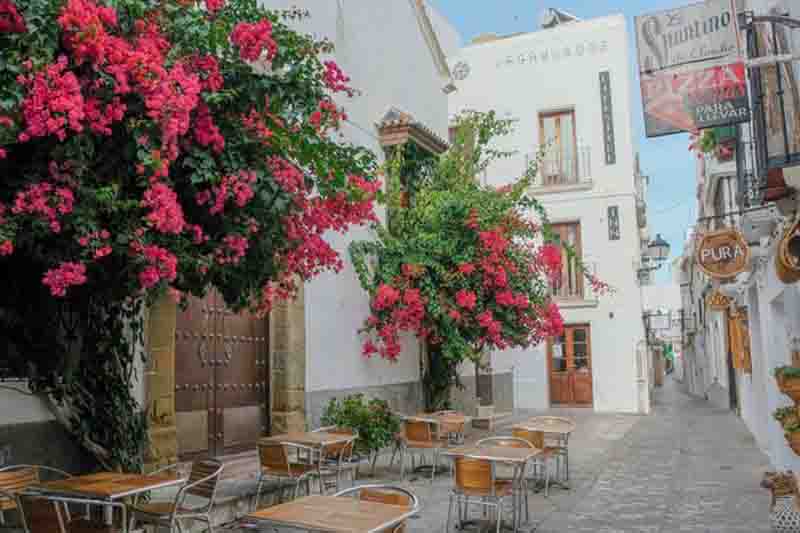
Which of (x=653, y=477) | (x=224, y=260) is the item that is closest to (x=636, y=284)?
(x=653, y=477)

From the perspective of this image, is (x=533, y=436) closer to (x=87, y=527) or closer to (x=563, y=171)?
(x=87, y=527)

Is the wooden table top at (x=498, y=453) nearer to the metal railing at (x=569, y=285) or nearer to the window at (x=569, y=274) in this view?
the metal railing at (x=569, y=285)

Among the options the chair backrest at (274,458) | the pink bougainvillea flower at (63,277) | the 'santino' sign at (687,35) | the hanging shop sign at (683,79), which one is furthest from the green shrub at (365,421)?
the pink bougainvillea flower at (63,277)

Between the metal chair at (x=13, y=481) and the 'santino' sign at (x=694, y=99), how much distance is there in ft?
19.4

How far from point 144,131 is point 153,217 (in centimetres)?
47

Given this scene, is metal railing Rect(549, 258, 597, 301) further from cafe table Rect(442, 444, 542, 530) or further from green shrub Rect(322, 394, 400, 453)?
cafe table Rect(442, 444, 542, 530)

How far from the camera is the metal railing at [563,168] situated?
18.6 meters

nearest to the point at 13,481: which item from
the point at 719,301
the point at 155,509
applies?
the point at 155,509

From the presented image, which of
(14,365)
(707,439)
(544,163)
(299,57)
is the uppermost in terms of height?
(544,163)

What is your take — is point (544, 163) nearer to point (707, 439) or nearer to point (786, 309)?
point (707, 439)

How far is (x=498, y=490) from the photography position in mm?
5406

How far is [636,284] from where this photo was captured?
710 inches

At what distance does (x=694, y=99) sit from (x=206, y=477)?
541cm

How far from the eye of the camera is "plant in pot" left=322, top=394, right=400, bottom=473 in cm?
804
